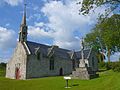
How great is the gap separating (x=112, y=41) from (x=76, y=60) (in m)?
33.5

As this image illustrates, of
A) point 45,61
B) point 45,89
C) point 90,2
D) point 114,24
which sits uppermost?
point 90,2

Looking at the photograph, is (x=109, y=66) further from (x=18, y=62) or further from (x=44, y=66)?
(x=18, y=62)

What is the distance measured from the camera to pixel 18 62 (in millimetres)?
53281

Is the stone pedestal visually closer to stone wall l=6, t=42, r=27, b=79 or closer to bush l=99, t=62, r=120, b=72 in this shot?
bush l=99, t=62, r=120, b=72

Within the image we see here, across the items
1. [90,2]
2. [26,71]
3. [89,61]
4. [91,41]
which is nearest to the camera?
[90,2]

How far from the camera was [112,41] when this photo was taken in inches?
1310

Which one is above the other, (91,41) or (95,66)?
(91,41)

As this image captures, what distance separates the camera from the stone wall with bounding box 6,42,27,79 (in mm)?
51116

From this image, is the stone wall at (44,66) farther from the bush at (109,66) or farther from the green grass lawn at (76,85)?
the green grass lawn at (76,85)

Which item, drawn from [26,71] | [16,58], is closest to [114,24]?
[26,71]

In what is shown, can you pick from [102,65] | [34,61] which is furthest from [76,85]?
[102,65]

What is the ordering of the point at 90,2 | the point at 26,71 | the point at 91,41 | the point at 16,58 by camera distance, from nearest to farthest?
the point at 90,2
the point at 26,71
the point at 16,58
the point at 91,41

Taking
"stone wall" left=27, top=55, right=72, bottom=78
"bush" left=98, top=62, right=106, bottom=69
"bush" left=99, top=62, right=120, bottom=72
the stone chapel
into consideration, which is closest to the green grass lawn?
"bush" left=99, top=62, right=120, bottom=72

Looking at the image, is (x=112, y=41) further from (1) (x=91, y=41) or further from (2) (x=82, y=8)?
(1) (x=91, y=41)
